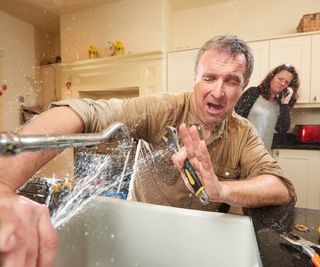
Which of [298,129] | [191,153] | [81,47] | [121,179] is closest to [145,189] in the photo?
[121,179]

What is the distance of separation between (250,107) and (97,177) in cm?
95

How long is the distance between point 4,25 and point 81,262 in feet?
8.14

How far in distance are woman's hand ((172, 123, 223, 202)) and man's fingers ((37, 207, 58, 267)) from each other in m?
0.30

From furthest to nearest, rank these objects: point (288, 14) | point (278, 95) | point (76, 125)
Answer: point (288, 14)
point (278, 95)
point (76, 125)

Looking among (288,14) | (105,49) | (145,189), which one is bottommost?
(145,189)

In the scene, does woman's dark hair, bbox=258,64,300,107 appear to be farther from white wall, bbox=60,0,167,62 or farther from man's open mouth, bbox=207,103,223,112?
man's open mouth, bbox=207,103,223,112

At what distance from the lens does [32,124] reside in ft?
1.63

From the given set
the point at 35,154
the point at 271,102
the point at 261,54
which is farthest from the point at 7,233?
the point at 261,54

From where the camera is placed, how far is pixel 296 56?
207cm

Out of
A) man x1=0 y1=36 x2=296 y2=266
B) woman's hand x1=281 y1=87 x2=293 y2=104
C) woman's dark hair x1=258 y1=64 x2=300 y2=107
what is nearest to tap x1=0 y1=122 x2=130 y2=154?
man x1=0 y1=36 x2=296 y2=266

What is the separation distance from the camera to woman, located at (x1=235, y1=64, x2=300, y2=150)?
1.35m

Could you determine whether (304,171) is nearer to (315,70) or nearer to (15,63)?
(315,70)

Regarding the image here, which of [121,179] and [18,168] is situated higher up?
[18,168]

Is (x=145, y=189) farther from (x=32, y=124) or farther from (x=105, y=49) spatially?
(x=105, y=49)
